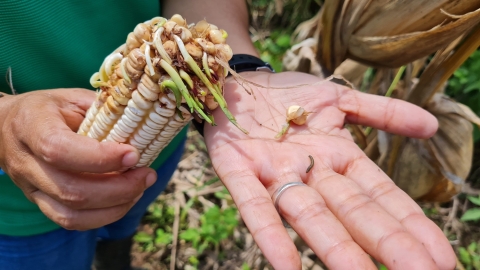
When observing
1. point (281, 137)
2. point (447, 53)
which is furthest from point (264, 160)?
point (447, 53)

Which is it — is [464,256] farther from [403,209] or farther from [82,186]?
[82,186]

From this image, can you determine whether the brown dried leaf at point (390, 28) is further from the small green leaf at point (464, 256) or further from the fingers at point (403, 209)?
the small green leaf at point (464, 256)

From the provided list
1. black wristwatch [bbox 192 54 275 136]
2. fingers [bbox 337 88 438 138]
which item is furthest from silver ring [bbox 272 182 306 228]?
black wristwatch [bbox 192 54 275 136]

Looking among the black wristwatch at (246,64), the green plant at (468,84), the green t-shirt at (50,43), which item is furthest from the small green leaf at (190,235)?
the green plant at (468,84)

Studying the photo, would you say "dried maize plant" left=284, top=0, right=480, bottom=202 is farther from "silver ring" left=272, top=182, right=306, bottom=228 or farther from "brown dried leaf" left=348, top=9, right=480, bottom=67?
"silver ring" left=272, top=182, right=306, bottom=228

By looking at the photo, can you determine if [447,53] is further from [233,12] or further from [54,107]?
[54,107]

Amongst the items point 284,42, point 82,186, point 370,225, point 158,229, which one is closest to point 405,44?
point 370,225

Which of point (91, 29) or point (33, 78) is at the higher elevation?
point (91, 29)
